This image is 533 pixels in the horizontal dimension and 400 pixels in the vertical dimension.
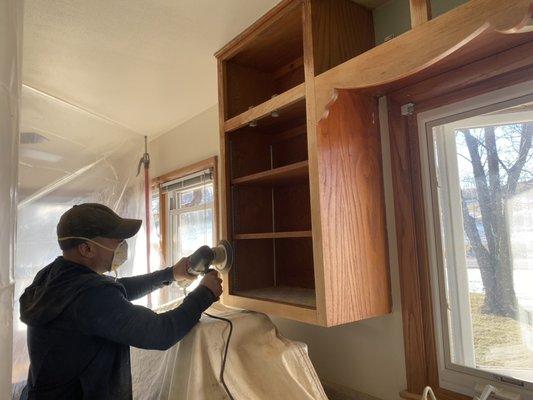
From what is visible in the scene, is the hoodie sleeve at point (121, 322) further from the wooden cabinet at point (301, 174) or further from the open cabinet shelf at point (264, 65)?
the open cabinet shelf at point (264, 65)

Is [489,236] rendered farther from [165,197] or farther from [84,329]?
[165,197]

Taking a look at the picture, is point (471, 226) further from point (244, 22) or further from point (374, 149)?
point (244, 22)

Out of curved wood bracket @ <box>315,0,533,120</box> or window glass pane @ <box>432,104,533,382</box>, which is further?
window glass pane @ <box>432,104,533,382</box>

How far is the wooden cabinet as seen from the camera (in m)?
1.10

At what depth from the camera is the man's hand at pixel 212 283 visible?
124cm

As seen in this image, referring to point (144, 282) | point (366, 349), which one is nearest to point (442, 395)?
point (366, 349)

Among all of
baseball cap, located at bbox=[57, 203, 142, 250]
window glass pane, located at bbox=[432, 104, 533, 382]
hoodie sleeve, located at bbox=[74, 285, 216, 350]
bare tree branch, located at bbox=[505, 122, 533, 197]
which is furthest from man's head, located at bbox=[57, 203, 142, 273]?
bare tree branch, located at bbox=[505, 122, 533, 197]

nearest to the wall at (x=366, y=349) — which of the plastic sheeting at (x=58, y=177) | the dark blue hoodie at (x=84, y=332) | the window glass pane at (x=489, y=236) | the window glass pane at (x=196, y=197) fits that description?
the window glass pane at (x=489, y=236)

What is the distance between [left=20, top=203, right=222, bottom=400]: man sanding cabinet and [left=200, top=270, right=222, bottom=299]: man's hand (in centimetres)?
6

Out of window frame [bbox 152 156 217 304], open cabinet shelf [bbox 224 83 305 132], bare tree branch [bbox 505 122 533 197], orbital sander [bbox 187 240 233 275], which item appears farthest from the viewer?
window frame [bbox 152 156 217 304]

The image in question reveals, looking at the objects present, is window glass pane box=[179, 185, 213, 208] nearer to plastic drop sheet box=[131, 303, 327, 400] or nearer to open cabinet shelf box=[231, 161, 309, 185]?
open cabinet shelf box=[231, 161, 309, 185]

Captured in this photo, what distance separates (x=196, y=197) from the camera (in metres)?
2.54

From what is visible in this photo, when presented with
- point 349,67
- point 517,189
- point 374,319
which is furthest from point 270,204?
point 517,189

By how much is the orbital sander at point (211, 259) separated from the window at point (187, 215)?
89 centimetres
